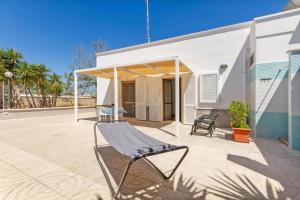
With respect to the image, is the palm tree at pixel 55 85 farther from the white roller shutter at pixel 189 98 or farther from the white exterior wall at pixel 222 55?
the white roller shutter at pixel 189 98

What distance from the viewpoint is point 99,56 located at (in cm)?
1298

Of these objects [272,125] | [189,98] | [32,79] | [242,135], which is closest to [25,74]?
[32,79]

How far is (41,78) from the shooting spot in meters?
14.6

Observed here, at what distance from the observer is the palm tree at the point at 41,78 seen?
46.6 feet

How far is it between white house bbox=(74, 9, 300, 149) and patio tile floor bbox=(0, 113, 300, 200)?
1.48 m

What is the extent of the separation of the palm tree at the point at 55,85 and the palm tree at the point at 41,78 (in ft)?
2.29

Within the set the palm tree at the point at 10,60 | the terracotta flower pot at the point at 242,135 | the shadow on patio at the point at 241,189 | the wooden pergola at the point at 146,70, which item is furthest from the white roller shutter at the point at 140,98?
the palm tree at the point at 10,60

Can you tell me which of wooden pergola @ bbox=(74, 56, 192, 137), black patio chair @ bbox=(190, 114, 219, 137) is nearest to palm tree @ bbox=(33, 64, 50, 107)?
wooden pergola @ bbox=(74, 56, 192, 137)

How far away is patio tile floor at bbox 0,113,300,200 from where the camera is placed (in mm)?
2598

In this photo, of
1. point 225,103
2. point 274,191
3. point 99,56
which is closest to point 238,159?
point 274,191

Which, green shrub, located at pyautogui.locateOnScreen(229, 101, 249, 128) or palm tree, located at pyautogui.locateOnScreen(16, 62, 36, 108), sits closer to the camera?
green shrub, located at pyautogui.locateOnScreen(229, 101, 249, 128)

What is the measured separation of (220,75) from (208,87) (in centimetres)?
79

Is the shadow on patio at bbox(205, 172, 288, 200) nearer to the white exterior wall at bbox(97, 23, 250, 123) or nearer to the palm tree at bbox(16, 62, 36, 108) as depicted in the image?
the white exterior wall at bbox(97, 23, 250, 123)

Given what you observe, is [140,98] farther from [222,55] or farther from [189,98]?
[222,55]
